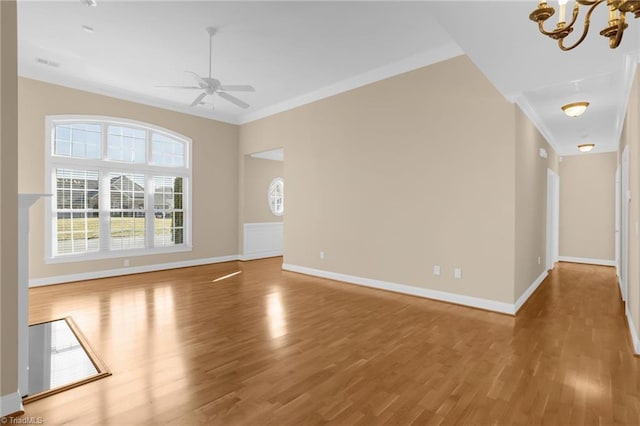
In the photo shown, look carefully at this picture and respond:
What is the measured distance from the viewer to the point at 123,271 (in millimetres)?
6125

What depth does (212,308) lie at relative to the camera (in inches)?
160

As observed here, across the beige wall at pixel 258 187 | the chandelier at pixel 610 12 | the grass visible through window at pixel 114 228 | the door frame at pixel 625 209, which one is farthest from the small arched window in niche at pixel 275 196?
the chandelier at pixel 610 12

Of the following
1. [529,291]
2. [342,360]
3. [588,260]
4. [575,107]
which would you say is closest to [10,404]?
[342,360]

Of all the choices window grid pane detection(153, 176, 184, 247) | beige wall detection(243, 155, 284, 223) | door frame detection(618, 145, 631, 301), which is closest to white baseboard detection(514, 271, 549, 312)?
door frame detection(618, 145, 631, 301)

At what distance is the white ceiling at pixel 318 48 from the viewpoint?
8.59 ft

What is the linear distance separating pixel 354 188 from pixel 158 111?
441 centimetres

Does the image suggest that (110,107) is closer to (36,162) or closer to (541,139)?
(36,162)

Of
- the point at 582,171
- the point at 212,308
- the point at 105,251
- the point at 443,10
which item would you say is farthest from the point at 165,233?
the point at 582,171

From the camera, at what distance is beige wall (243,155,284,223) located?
794cm

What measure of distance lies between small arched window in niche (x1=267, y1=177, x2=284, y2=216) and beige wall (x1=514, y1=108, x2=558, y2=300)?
19.2ft

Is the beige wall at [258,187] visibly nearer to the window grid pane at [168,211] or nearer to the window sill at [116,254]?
the window grid pane at [168,211]

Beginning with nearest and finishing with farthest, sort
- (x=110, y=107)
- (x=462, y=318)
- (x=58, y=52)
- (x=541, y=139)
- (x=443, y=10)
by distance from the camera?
(x=443, y=10), (x=462, y=318), (x=58, y=52), (x=541, y=139), (x=110, y=107)

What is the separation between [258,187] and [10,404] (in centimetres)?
652

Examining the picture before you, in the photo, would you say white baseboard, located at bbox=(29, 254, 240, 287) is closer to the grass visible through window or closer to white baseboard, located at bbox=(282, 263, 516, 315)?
the grass visible through window
